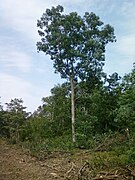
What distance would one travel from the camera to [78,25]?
19188 mm

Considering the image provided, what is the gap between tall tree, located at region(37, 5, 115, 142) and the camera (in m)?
19.1

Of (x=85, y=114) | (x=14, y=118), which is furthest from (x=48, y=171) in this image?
(x=14, y=118)

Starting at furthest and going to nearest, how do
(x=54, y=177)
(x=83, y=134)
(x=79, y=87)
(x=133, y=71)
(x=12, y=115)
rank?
(x=12, y=115)
(x=79, y=87)
(x=83, y=134)
(x=133, y=71)
(x=54, y=177)

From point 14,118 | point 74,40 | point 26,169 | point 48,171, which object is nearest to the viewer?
point 48,171

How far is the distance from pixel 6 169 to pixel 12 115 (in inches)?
799

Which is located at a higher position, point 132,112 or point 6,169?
point 132,112

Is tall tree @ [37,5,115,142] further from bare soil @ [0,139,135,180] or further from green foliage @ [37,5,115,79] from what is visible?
bare soil @ [0,139,135,180]

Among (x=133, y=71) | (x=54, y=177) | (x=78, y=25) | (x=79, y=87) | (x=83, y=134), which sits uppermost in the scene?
(x=78, y=25)

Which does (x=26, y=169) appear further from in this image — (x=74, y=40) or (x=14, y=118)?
(x=14, y=118)

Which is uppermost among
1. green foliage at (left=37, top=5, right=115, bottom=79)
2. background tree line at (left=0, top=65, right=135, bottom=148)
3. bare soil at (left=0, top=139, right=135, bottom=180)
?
green foliage at (left=37, top=5, right=115, bottom=79)

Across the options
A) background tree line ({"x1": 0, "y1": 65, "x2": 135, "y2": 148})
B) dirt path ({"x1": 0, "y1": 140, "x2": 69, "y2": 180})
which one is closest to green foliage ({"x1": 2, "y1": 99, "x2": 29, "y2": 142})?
background tree line ({"x1": 0, "y1": 65, "x2": 135, "y2": 148})

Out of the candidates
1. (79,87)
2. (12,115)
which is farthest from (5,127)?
(79,87)

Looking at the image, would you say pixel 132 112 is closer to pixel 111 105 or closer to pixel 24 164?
pixel 24 164

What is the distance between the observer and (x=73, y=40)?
19.3m
